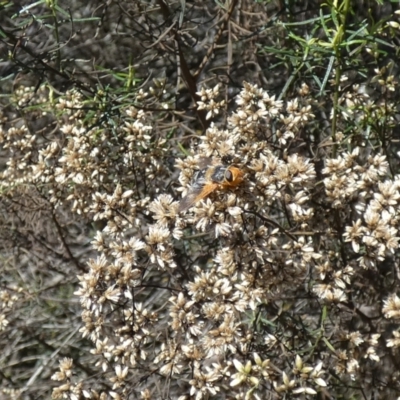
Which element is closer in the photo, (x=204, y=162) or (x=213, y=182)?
(x=213, y=182)

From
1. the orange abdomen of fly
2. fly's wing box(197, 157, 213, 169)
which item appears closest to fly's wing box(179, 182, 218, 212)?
the orange abdomen of fly

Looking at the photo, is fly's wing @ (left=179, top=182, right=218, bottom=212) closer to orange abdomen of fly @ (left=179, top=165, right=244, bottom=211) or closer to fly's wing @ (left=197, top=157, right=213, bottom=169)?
orange abdomen of fly @ (left=179, top=165, right=244, bottom=211)

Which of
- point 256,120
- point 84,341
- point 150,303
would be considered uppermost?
point 256,120

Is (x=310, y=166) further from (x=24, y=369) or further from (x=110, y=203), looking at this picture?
(x=24, y=369)

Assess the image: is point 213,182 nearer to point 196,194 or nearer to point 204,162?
point 196,194

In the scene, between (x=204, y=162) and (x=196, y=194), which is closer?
(x=196, y=194)

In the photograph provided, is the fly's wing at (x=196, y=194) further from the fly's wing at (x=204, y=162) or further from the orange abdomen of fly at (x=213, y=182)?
the fly's wing at (x=204, y=162)

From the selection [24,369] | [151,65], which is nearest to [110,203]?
[151,65]

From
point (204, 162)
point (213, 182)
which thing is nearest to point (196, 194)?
point (213, 182)
